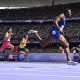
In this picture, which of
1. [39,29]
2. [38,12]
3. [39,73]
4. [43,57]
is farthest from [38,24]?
[39,73]

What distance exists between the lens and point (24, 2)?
39.4 meters

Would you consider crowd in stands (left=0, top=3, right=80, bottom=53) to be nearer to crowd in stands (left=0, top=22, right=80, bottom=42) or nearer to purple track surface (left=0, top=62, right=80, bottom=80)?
crowd in stands (left=0, top=22, right=80, bottom=42)

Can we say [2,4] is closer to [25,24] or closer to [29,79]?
[25,24]

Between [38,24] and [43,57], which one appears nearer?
[43,57]

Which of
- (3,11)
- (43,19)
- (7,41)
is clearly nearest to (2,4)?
(3,11)

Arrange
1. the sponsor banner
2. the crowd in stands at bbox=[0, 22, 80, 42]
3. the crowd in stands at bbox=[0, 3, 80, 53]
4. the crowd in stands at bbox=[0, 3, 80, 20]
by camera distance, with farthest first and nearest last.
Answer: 1. the crowd in stands at bbox=[0, 3, 80, 20]
2. the crowd in stands at bbox=[0, 3, 80, 53]
3. the crowd in stands at bbox=[0, 22, 80, 42]
4. the sponsor banner

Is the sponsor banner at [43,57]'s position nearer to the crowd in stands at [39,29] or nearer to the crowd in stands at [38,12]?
the crowd in stands at [39,29]

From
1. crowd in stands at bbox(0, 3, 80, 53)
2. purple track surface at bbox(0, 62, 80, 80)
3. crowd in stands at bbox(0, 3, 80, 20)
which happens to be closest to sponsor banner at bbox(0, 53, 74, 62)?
purple track surface at bbox(0, 62, 80, 80)

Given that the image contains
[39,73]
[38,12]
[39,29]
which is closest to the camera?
[39,73]

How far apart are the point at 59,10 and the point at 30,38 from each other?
625cm

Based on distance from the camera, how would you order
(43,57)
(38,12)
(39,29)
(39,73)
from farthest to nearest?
(38,12), (39,29), (43,57), (39,73)

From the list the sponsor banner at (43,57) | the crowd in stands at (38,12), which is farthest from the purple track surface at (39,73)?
the crowd in stands at (38,12)

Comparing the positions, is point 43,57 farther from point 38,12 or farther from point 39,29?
point 38,12

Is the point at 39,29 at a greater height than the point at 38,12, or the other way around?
the point at 38,12
